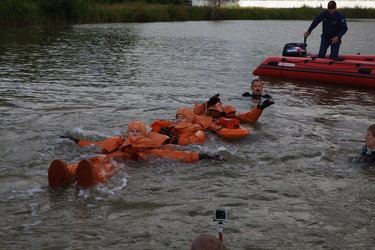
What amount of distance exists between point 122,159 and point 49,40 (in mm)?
16714

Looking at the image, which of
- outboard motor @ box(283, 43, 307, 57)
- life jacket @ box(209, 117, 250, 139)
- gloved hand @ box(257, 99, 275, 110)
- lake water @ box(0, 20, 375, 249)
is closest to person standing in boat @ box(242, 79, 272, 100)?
lake water @ box(0, 20, 375, 249)

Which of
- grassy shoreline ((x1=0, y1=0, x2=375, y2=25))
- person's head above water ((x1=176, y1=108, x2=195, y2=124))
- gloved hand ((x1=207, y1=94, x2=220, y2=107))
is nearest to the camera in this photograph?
person's head above water ((x1=176, y1=108, x2=195, y2=124))

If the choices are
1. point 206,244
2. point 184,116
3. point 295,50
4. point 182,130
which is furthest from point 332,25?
point 206,244

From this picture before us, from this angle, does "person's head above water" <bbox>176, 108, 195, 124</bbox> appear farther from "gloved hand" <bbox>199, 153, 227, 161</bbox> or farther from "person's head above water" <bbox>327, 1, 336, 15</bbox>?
"person's head above water" <bbox>327, 1, 336, 15</bbox>

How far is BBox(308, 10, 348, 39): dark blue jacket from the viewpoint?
11.3 metres

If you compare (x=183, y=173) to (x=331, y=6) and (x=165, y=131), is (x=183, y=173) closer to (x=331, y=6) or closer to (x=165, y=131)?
(x=165, y=131)

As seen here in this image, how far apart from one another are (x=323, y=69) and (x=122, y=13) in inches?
1053

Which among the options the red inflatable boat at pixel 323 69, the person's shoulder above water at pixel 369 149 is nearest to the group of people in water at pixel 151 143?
the person's shoulder above water at pixel 369 149

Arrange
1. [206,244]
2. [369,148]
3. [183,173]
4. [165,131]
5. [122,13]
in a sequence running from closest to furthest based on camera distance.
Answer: [206,244] < [183,173] < [369,148] < [165,131] < [122,13]

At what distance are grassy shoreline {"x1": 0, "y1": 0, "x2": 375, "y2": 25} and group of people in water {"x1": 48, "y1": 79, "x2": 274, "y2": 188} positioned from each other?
22135 millimetres

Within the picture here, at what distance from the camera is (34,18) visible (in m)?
27.8

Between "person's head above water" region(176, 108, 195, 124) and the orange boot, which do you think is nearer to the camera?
the orange boot

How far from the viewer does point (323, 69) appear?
11.9 meters

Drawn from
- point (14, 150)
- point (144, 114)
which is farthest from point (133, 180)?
point (144, 114)
